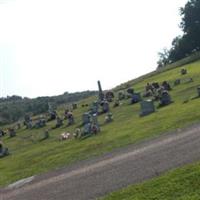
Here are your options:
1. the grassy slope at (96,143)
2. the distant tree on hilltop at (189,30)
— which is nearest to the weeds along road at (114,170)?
the grassy slope at (96,143)

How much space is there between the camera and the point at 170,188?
1767 centimetres

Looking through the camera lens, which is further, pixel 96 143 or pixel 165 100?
pixel 165 100

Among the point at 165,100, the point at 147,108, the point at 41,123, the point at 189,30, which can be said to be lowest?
the point at 147,108

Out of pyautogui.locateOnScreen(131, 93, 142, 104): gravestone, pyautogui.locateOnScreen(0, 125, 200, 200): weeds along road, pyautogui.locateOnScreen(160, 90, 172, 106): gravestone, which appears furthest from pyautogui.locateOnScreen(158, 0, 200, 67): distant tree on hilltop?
pyautogui.locateOnScreen(0, 125, 200, 200): weeds along road

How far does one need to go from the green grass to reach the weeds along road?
3.21 ft

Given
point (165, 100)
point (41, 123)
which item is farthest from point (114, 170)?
point (41, 123)

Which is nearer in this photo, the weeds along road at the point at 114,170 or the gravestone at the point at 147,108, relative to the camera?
the weeds along road at the point at 114,170

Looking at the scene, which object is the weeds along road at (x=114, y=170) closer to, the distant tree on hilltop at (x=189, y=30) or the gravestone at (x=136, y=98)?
the gravestone at (x=136, y=98)

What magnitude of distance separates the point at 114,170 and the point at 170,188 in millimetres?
5285

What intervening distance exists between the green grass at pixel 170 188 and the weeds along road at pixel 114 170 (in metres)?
0.98

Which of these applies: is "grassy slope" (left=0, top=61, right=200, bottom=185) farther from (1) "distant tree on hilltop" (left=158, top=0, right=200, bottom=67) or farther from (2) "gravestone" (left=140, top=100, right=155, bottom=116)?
(1) "distant tree on hilltop" (left=158, top=0, right=200, bottom=67)

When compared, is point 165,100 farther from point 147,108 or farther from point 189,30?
point 189,30

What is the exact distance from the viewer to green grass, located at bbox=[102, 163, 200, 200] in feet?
55.6

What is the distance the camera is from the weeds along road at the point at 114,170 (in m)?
20.6
